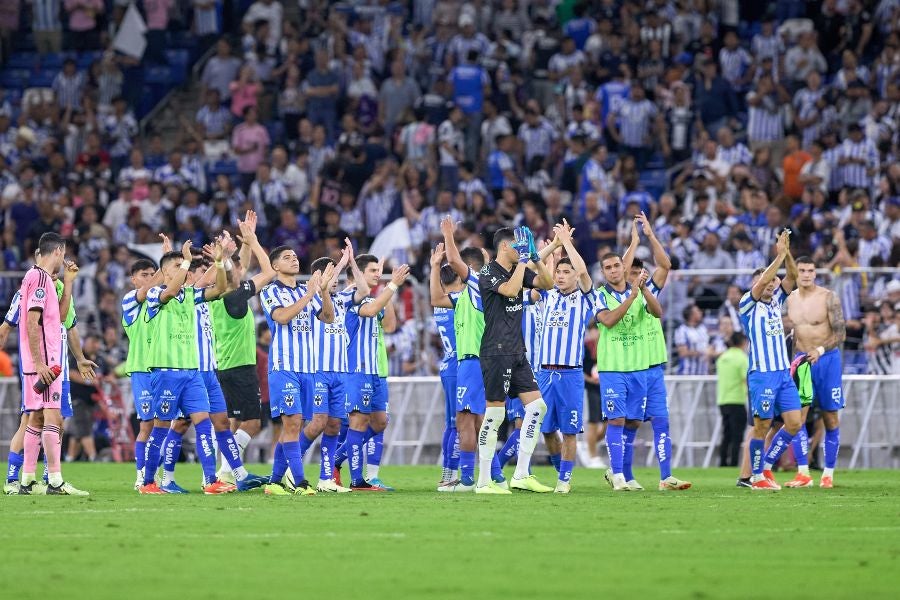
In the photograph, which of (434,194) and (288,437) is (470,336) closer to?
(288,437)

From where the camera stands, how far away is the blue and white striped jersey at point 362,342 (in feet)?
60.4

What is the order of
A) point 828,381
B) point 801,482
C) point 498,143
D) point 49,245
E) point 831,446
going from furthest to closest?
point 498,143, point 828,381, point 831,446, point 801,482, point 49,245

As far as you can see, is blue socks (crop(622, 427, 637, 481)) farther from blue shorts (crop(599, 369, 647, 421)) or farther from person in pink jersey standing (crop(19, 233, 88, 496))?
person in pink jersey standing (crop(19, 233, 88, 496))

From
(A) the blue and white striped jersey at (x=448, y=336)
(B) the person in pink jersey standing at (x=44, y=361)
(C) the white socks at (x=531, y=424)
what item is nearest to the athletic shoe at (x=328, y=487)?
(A) the blue and white striped jersey at (x=448, y=336)

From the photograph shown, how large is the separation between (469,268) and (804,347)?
175 inches

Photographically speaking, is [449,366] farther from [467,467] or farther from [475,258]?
[467,467]

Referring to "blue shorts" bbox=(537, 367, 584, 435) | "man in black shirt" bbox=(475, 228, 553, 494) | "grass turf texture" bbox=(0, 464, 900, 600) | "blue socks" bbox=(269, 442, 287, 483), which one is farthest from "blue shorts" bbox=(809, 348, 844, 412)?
"blue socks" bbox=(269, 442, 287, 483)

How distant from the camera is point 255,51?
1415 inches

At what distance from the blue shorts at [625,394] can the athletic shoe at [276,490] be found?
12.0 feet

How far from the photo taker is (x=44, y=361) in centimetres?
1703

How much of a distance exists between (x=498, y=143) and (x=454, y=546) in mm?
20294

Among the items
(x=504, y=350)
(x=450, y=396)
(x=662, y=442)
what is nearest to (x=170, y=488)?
(x=450, y=396)

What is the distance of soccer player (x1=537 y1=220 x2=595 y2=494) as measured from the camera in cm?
1827

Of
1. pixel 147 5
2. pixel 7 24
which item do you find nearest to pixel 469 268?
pixel 147 5
